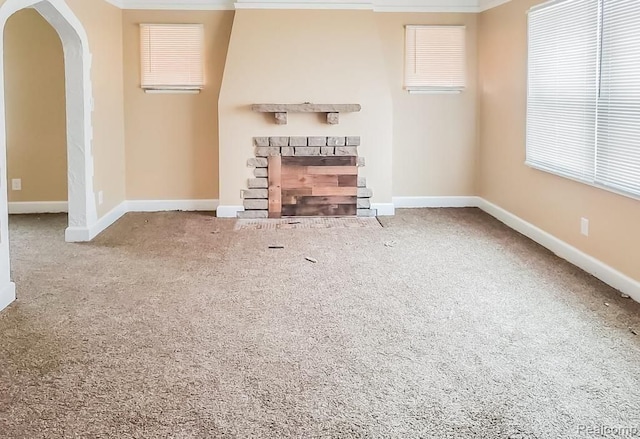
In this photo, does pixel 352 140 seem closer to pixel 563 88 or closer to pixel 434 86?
pixel 434 86

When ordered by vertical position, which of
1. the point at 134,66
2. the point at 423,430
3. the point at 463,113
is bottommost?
the point at 423,430

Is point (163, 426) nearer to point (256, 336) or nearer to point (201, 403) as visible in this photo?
point (201, 403)

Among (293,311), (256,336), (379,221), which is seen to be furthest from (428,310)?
(379,221)

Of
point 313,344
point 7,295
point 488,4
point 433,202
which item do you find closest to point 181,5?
point 488,4

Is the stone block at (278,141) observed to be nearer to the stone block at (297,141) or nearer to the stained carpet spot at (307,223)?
the stone block at (297,141)

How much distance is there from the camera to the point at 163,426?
2574 millimetres

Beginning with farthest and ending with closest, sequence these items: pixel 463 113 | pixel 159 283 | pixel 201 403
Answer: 1. pixel 463 113
2. pixel 159 283
3. pixel 201 403

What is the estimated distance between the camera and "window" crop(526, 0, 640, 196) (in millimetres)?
4238

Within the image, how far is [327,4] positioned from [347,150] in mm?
1495

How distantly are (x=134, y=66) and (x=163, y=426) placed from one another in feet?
17.8

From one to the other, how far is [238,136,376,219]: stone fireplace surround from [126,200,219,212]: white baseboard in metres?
0.60

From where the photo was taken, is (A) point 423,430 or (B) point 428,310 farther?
(B) point 428,310

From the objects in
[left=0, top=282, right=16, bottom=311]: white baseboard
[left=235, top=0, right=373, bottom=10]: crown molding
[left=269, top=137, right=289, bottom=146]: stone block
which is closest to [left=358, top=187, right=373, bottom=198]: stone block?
[left=269, top=137, right=289, bottom=146]: stone block

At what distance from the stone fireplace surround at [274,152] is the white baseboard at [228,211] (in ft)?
0.16
